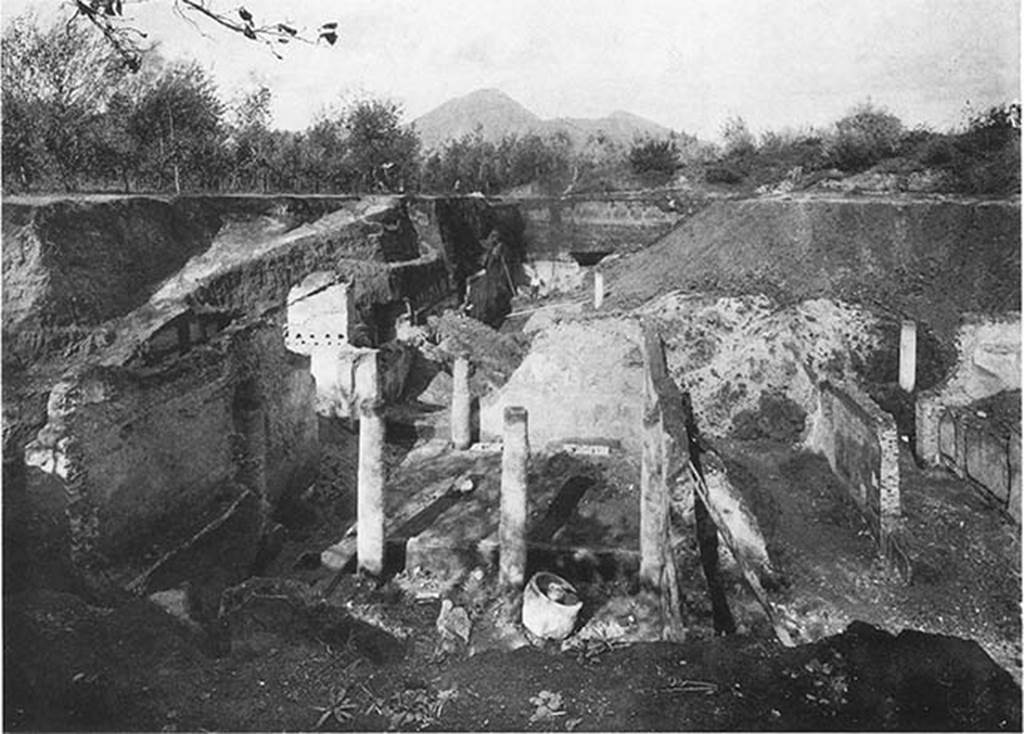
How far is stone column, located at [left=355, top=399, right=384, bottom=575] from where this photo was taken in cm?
1242

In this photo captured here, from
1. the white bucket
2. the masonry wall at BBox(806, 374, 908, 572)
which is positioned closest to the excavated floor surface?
the masonry wall at BBox(806, 374, 908, 572)

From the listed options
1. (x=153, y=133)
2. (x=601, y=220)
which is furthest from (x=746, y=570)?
(x=601, y=220)

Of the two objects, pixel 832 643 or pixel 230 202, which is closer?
pixel 832 643

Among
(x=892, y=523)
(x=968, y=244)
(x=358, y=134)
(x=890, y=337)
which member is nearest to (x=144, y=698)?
(x=892, y=523)

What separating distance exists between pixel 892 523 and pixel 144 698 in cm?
1091

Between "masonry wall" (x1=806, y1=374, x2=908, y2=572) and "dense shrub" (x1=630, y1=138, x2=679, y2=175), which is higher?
"dense shrub" (x1=630, y1=138, x2=679, y2=175)

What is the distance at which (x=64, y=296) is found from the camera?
46.9 ft

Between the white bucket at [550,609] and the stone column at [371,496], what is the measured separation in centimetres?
265

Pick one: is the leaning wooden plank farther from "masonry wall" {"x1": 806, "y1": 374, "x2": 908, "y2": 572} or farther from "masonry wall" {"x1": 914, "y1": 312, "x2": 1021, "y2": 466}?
"masonry wall" {"x1": 914, "y1": 312, "x2": 1021, "y2": 466}

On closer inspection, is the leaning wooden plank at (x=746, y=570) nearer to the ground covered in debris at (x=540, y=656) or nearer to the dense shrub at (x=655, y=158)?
the ground covered in debris at (x=540, y=656)

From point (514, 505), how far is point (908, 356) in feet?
43.8

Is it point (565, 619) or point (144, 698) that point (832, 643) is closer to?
point (565, 619)

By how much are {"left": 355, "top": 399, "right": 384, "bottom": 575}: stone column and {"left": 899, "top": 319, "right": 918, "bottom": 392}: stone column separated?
14.3m

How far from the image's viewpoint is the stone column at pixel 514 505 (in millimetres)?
11938
